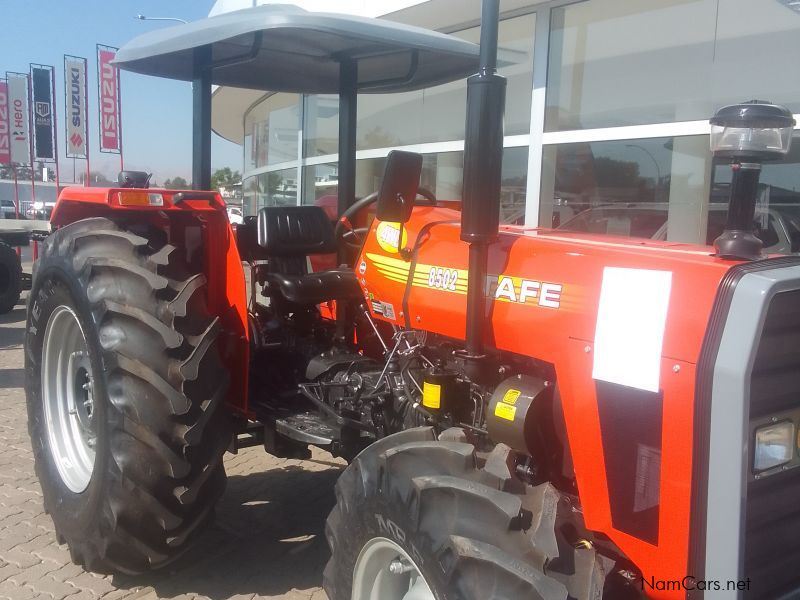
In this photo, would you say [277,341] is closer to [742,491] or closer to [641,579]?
[641,579]

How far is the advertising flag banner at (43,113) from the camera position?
18891 mm

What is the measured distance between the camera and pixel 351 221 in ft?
11.1

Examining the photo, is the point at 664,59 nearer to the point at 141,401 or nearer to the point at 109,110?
the point at 141,401

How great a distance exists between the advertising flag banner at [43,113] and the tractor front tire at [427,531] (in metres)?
19.7

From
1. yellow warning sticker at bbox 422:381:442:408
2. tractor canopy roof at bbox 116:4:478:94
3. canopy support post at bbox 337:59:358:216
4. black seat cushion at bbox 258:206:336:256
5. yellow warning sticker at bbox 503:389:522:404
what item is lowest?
yellow warning sticker at bbox 422:381:442:408

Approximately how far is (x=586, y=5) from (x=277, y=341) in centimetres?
527

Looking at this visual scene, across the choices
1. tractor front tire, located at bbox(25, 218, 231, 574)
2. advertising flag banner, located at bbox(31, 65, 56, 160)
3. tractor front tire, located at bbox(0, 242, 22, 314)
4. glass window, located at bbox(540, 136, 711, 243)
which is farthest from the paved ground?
advertising flag banner, located at bbox(31, 65, 56, 160)

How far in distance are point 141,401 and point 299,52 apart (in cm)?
176

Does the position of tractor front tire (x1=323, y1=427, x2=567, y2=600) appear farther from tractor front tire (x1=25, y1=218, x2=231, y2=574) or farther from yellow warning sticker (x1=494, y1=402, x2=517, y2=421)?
tractor front tire (x1=25, y1=218, x2=231, y2=574)

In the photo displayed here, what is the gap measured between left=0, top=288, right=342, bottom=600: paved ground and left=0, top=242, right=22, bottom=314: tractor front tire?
5.30 metres

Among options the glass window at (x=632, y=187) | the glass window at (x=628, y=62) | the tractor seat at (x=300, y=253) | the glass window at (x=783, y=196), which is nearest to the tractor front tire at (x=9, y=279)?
the glass window at (x=632, y=187)

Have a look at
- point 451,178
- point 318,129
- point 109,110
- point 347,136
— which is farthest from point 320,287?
point 109,110

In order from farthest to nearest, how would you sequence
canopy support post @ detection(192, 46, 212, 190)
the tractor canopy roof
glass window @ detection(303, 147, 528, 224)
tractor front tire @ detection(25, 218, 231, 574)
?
glass window @ detection(303, 147, 528, 224) → canopy support post @ detection(192, 46, 212, 190) → the tractor canopy roof → tractor front tire @ detection(25, 218, 231, 574)

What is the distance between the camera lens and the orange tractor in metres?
1.65
